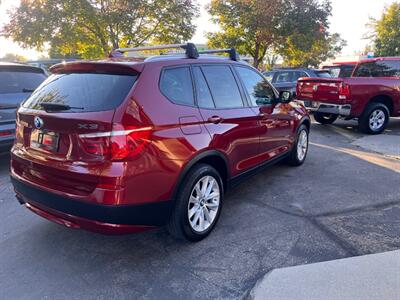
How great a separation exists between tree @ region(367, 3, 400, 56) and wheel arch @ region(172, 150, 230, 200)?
2927cm

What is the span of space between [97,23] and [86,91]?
12.2 metres

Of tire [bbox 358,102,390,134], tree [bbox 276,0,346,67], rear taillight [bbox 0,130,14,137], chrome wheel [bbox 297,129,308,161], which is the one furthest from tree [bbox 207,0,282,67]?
rear taillight [bbox 0,130,14,137]

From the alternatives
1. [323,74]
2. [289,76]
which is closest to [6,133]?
[289,76]

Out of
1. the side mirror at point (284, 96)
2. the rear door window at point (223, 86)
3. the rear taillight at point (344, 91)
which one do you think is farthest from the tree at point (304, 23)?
the rear door window at point (223, 86)

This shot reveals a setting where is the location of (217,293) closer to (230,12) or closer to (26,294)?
(26,294)

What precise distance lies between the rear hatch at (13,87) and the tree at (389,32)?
1141 inches

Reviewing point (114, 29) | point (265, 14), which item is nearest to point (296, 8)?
point (265, 14)

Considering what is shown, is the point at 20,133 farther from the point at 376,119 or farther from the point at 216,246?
the point at 376,119

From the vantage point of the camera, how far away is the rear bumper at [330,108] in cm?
808

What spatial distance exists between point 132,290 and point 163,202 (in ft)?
2.38

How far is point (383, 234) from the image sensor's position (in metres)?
3.46

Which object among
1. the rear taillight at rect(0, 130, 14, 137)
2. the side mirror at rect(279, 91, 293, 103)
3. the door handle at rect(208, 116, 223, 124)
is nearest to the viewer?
the door handle at rect(208, 116, 223, 124)

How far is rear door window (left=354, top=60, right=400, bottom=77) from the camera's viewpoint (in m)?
8.62

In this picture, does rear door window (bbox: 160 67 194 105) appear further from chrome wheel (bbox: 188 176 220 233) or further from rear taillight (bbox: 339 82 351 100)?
rear taillight (bbox: 339 82 351 100)
